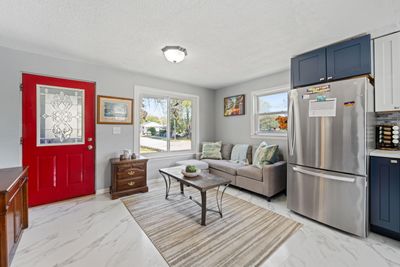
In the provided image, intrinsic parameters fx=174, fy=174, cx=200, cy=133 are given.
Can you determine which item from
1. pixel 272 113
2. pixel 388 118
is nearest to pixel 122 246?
pixel 272 113

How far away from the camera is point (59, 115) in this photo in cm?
291

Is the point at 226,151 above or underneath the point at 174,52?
underneath

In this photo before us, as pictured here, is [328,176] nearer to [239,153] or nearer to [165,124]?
[239,153]

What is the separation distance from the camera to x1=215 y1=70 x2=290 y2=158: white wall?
3570 mm

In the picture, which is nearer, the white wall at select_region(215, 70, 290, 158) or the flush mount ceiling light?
the flush mount ceiling light

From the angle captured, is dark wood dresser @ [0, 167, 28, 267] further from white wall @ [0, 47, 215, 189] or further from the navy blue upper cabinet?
the navy blue upper cabinet

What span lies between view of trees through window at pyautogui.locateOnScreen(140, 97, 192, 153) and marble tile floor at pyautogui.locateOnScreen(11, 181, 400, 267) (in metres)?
1.90

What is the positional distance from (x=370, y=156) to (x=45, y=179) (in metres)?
4.51

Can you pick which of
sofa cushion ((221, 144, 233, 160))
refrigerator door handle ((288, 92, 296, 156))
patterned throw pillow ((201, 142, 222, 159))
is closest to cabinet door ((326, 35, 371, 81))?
refrigerator door handle ((288, 92, 296, 156))

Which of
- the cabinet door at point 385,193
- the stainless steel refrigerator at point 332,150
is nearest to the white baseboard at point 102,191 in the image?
the stainless steel refrigerator at point 332,150

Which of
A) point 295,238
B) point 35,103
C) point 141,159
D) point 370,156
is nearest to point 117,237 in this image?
point 141,159

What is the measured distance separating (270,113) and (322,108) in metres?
1.65

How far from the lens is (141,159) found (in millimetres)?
3334

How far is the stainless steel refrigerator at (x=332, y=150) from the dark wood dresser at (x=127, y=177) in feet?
8.50
